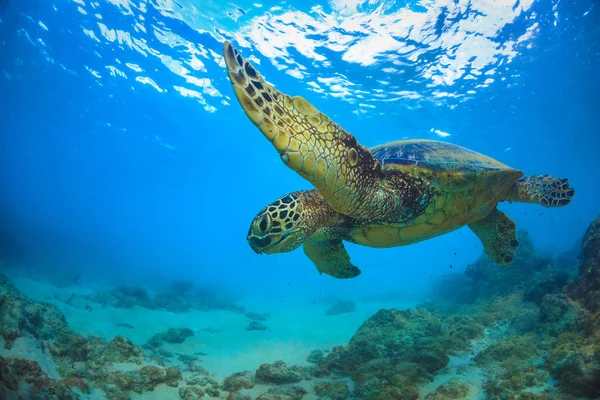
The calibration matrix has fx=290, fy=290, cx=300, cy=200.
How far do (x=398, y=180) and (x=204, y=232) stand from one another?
14312 centimetres

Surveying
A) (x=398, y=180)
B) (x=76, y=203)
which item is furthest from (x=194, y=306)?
(x=76, y=203)

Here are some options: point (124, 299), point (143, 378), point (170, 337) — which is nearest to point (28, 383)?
point (143, 378)

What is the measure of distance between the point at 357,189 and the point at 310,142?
81 cm

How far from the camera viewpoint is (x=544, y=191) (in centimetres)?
530

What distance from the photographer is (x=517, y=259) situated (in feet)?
39.3

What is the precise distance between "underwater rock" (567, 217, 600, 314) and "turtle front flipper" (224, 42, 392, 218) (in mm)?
5032

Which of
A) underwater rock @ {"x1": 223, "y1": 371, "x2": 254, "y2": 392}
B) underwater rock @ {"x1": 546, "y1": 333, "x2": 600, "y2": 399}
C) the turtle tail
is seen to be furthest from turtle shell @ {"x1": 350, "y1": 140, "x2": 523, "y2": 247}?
underwater rock @ {"x1": 223, "y1": 371, "x2": 254, "y2": 392}

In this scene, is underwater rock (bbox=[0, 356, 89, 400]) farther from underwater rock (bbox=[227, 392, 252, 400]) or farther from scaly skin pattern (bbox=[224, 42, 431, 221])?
scaly skin pattern (bbox=[224, 42, 431, 221])

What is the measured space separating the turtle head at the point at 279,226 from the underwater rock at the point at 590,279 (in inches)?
202

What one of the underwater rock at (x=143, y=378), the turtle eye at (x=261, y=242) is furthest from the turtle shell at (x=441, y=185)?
the underwater rock at (x=143, y=378)

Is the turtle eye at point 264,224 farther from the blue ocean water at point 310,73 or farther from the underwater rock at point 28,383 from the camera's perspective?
the blue ocean water at point 310,73

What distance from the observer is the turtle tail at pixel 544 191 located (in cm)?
512

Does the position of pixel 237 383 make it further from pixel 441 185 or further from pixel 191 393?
pixel 441 185

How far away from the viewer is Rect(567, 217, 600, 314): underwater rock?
516cm
